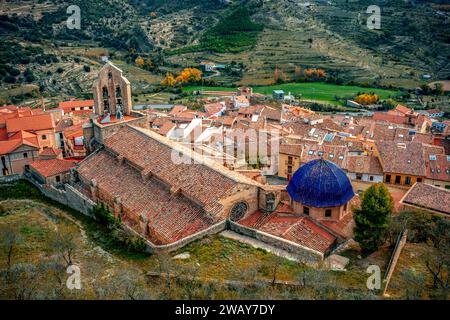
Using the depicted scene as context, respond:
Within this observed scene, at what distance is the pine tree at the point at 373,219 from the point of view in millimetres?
27219

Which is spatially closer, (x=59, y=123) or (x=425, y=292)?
(x=425, y=292)

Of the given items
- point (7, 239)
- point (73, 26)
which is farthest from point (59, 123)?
point (73, 26)

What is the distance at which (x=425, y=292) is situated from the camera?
21.4 metres

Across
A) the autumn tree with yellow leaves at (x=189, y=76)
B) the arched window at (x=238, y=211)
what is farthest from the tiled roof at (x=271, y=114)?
the arched window at (x=238, y=211)

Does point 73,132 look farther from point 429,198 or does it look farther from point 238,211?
point 429,198

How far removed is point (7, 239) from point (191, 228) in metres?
11.9

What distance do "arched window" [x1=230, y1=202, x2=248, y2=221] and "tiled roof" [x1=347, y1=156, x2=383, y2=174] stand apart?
66.0ft

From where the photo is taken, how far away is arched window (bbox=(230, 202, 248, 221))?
29500 mm

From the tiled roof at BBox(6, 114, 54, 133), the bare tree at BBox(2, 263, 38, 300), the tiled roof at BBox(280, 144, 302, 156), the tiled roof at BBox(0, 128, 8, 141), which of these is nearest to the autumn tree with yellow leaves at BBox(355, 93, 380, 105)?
the tiled roof at BBox(280, 144, 302, 156)

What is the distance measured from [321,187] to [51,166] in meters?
26.7

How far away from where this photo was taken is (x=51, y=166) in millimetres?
41844

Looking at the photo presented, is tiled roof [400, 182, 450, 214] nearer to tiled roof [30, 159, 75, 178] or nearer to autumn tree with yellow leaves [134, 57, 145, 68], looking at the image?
tiled roof [30, 159, 75, 178]

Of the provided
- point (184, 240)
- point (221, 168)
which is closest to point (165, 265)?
point (184, 240)
